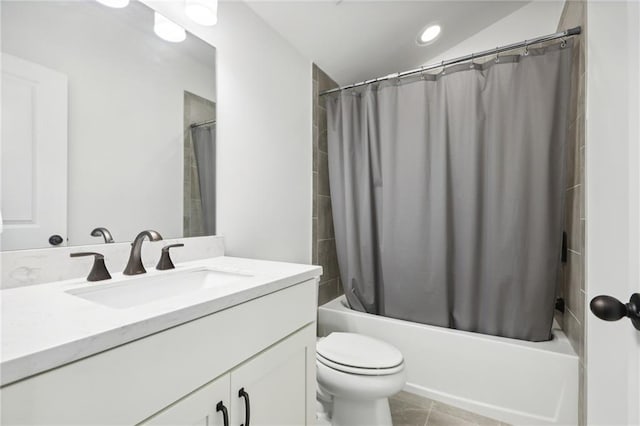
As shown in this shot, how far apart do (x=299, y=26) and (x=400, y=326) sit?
73.7 inches

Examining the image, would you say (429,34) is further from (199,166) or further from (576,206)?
(199,166)

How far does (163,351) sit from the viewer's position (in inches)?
21.4

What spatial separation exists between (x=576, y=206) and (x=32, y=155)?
2.17 meters

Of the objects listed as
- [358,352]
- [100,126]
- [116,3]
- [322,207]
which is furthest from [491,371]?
[116,3]

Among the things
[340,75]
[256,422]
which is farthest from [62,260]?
[340,75]

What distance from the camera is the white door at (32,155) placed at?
771 mm

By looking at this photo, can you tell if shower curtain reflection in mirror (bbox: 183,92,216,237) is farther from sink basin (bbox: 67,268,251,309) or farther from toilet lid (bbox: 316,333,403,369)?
toilet lid (bbox: 316,333,403,369)

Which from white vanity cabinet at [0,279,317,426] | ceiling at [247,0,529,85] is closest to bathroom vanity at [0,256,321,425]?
white vanity cabinet at [0,279,317,426]

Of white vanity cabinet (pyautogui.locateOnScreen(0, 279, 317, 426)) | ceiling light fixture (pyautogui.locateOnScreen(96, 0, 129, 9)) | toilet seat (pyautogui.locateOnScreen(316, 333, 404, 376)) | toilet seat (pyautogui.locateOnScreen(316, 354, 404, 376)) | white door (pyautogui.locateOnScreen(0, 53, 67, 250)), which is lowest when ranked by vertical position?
toilet seat (pyautogui.locateOnScreen(316, 354, 404, 376))

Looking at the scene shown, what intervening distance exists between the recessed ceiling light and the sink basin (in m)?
2.07

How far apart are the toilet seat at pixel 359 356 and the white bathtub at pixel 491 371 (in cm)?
39

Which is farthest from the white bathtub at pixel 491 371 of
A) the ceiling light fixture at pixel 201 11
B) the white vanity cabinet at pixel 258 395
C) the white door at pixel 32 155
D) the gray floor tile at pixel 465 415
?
the ceiling light fixture at pixel 201 11

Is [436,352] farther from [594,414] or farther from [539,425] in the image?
[594,414]

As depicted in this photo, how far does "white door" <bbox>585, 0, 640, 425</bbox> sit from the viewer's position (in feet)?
1.82
